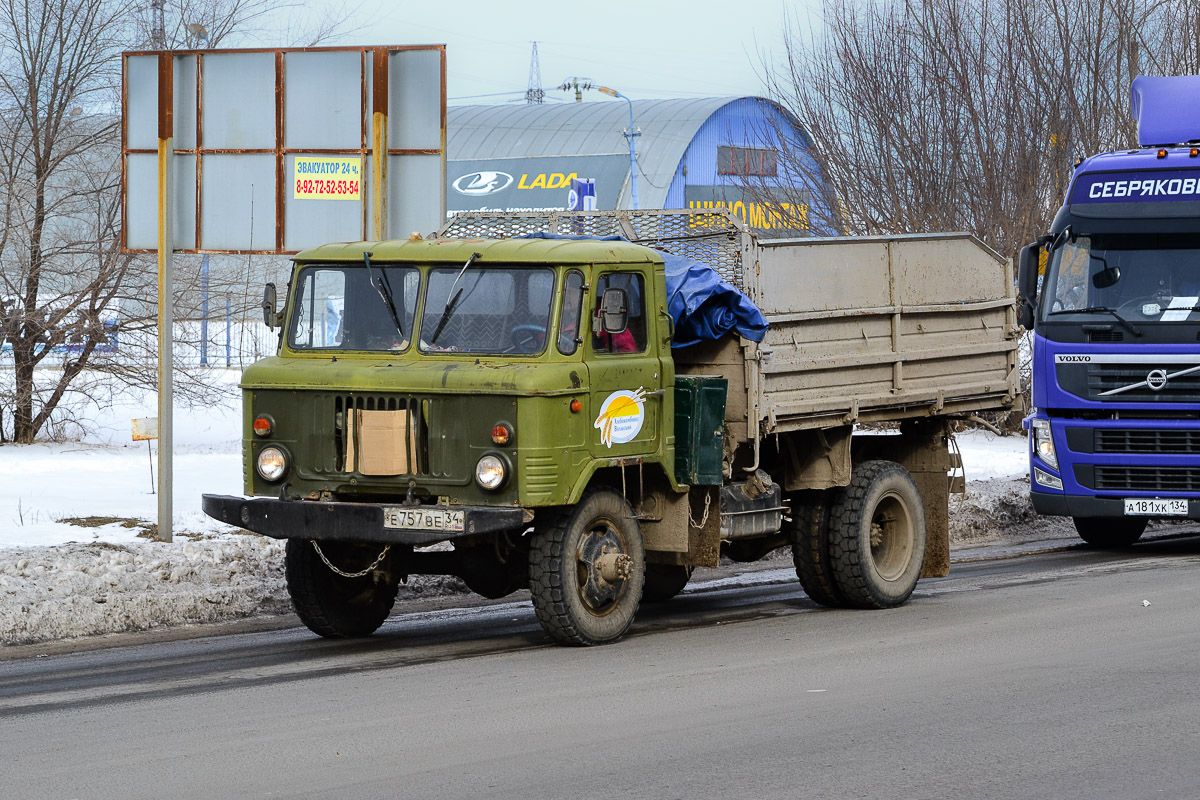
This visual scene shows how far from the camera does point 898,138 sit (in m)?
25.2

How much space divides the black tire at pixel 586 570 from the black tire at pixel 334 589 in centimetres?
119

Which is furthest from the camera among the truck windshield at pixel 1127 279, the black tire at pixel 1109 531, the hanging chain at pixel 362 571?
the black tire at pixel 1109 531

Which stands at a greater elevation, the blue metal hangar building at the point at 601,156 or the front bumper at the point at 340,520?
the blue metal hangar building at the point at 601,156

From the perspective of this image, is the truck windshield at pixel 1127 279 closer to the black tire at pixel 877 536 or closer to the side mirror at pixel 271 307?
the black tire at pixel 877 536

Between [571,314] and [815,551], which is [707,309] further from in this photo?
[815,551]

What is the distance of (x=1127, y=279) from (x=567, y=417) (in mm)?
6433

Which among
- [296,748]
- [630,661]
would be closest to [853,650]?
[630,661]

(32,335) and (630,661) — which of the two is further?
(32,335)

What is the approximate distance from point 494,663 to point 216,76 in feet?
23.9

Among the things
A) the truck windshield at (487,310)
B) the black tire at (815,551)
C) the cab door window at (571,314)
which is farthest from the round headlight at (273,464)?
the black tire at (815,551)

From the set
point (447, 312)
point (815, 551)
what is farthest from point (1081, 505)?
point (447, 312)

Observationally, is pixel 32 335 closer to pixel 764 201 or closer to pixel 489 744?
pixel 764 201

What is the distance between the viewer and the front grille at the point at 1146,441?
1288 centimetres

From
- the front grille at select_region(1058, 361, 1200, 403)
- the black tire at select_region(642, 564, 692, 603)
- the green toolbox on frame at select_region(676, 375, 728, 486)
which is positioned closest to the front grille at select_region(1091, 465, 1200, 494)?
the front grille at select_region(1058, 361, 1200, 403)
